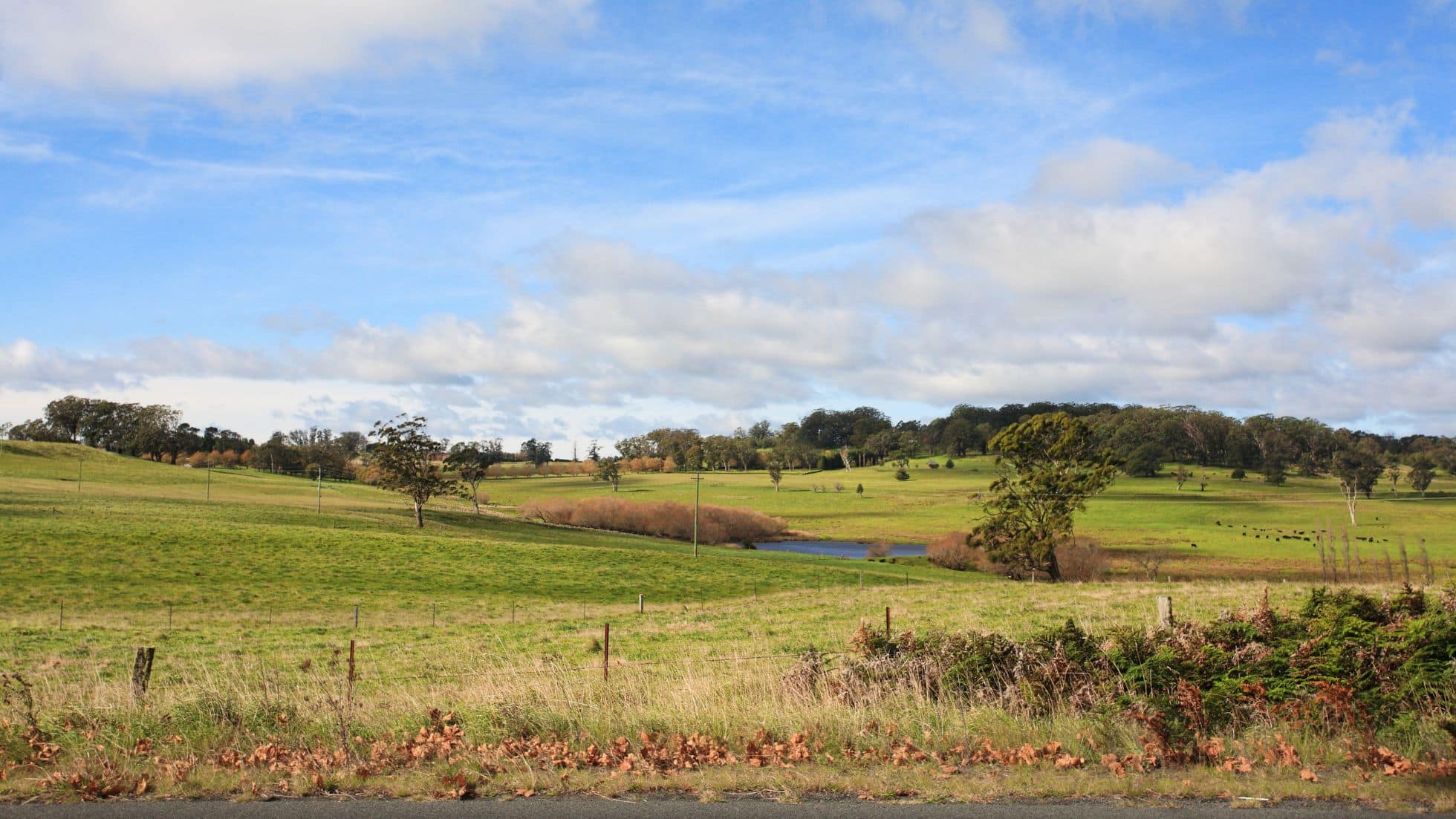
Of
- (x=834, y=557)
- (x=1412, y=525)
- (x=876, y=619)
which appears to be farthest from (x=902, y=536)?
(x=876, y=619)

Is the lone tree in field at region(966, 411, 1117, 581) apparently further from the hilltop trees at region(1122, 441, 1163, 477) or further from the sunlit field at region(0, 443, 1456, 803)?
the hilltop trees at region(1122, 441, 1163, 477)

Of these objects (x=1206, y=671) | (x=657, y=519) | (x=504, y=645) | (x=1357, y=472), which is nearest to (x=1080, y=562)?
(x=657, y=519)

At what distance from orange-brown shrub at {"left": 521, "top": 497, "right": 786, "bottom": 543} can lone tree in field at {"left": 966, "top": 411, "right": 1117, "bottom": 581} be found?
3593 cm

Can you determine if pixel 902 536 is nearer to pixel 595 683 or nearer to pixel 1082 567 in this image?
pixel 1082 567

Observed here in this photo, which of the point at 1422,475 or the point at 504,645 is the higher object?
the point at 1422,475

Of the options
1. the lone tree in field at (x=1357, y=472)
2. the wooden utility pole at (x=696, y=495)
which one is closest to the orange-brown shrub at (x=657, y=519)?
the wooden utility pole at (x=696, y=495)

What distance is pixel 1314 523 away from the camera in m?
94.1

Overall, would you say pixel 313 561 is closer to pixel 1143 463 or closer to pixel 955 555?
pixel 955 555

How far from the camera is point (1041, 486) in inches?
2395

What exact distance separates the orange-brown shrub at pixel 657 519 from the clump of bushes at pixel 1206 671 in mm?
82828

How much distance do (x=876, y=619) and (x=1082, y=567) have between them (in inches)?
1593

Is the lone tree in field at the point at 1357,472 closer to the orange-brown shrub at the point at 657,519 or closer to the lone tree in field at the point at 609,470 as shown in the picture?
the orange-brown shrub at the point at 657,519

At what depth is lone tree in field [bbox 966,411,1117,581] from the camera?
60.3m

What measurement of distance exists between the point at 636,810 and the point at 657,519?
89.9 m
